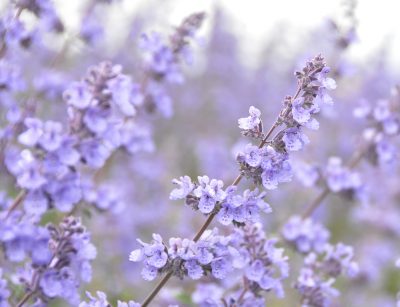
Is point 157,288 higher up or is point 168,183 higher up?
point 168,183

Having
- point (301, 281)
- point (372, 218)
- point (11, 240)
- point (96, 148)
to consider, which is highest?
point (372, 218)

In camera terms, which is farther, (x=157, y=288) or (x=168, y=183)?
(x=168, y=183)

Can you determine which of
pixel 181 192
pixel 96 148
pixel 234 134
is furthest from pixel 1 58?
pixel 234 134

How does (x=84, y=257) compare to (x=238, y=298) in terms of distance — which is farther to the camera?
(x=238, y=298)

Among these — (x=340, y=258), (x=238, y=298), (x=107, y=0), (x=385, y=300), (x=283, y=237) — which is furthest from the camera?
(x=385, y=300)

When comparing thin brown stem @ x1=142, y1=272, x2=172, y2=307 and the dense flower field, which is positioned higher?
the dense flower field

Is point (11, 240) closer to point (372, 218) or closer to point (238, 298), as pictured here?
point (238, 298)

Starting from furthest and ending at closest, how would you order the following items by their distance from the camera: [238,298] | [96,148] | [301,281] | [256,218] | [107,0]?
[107,0]
[301,281]
[238,298]
[96,148]
[256,218]

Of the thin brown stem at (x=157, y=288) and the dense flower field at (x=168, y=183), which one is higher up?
the dense flower field at (x=168, y=183)
